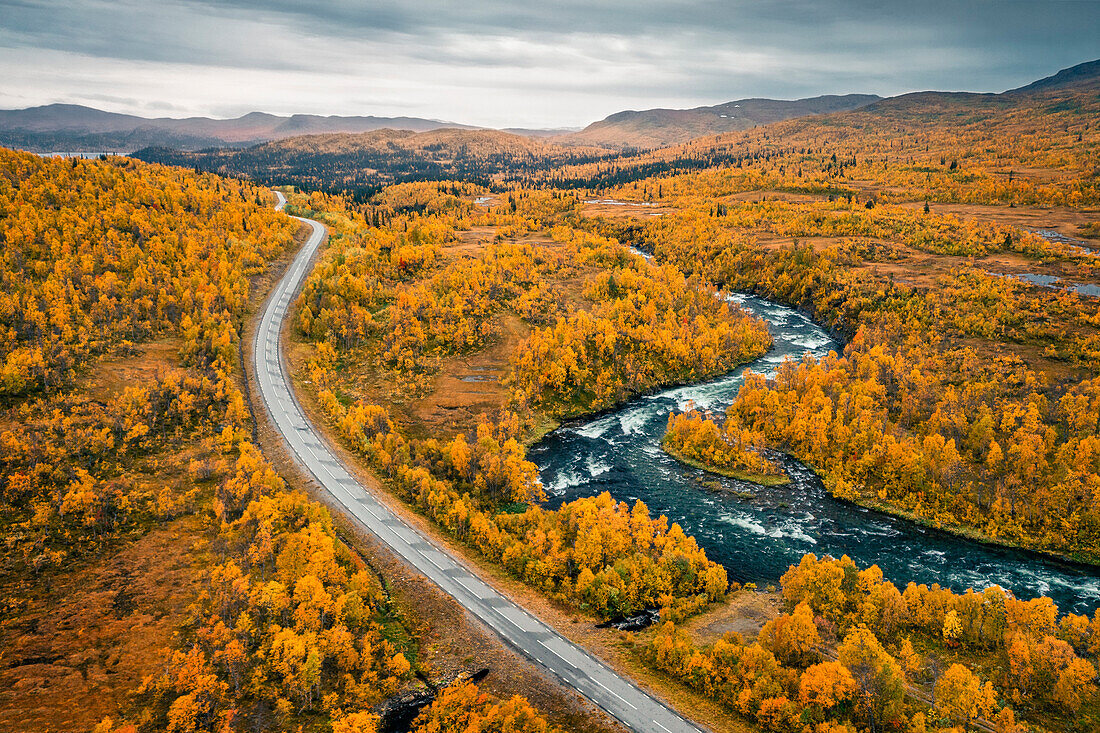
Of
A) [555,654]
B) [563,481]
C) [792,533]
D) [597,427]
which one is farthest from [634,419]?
[555,654]

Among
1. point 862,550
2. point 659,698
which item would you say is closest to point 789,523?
point 862,550

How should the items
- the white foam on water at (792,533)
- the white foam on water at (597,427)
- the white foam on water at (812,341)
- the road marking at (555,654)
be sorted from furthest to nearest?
the white foam on water at (812,341) < the white foam on water at (597,427) < the white foam on water at (792,533) < the road marking at (555,654)

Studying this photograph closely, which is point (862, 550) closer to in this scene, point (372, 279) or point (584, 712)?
point (584, 712)

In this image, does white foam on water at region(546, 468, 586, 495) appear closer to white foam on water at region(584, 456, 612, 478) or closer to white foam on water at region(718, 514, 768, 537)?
white foam on water at region(584, 456, 612, 478)

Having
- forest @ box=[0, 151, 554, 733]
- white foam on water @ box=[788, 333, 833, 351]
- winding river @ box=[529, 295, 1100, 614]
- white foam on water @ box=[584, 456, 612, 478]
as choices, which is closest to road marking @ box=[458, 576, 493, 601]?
forest @ box=[0, 151, 554, 733]

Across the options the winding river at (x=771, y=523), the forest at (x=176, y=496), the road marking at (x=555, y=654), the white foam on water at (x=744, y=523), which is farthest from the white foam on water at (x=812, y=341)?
the forest at (x=176, y=496)

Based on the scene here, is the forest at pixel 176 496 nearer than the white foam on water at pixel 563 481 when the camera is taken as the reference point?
Yes

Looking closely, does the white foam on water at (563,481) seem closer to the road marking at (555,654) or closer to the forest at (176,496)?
the forest at (176,496)
